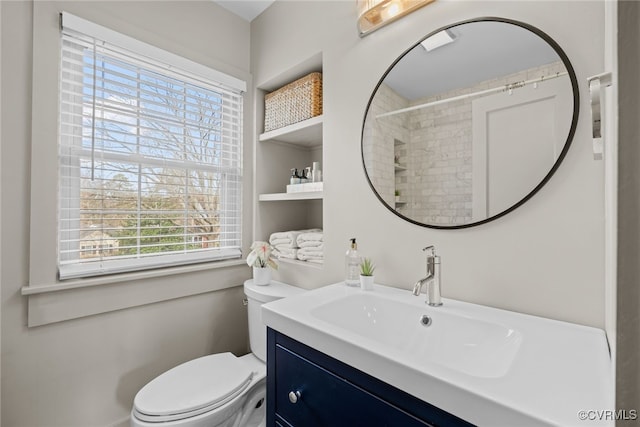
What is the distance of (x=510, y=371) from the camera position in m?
0.60

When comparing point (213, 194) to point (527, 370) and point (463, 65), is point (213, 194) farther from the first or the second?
point (527, 370)

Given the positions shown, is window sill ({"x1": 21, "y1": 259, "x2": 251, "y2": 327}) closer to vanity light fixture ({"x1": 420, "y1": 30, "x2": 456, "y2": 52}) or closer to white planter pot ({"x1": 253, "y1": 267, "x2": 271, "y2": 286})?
white planter pot ({"x1": 253, "y1": 267, "x2": 271, "y2": 286})

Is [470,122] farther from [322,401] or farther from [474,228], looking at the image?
[322,401]

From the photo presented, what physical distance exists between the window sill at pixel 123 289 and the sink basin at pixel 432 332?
38.7 inches

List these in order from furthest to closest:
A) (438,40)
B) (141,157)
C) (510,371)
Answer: (141,157) → (438,40) → (510,371)

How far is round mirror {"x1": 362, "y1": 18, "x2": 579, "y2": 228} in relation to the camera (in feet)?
2.95

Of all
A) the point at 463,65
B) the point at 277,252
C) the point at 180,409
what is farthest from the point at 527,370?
the point at 277,252

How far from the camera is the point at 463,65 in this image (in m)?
1.06

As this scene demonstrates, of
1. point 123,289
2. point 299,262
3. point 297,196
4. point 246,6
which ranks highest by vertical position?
point 246,6

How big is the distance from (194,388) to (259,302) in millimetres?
471

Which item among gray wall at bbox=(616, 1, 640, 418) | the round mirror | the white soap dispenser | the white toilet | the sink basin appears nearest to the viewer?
gray wall at bbox=(616, 1, 640, 418)

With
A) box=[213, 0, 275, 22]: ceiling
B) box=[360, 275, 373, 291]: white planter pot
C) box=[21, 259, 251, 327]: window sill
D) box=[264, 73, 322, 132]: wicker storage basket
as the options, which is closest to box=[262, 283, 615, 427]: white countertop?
box=[360, 275, 373, 291]: white planter pot

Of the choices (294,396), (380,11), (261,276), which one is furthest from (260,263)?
(380,11)

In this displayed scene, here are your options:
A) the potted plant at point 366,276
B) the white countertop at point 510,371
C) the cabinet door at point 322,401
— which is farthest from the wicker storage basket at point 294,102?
the cabinet door at point 322,401
